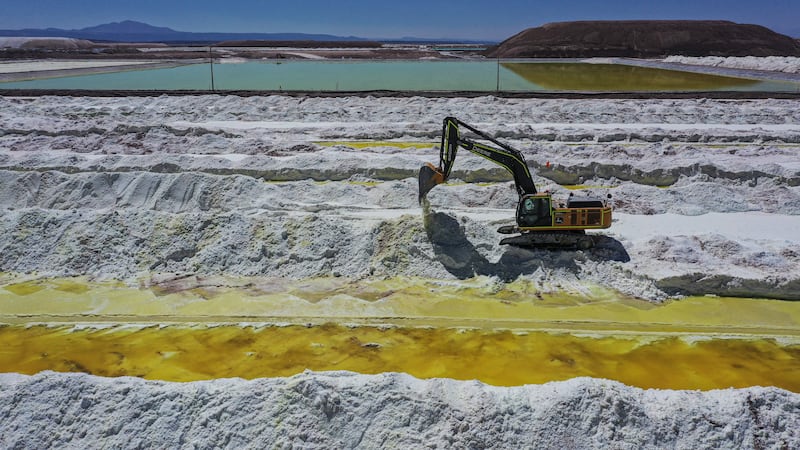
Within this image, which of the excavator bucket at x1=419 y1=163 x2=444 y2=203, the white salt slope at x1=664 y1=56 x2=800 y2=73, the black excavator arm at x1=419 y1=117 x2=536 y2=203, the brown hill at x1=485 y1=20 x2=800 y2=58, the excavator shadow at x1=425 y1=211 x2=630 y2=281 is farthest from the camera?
the brown hill at x1=485 y1=20 x2=800 y2=58

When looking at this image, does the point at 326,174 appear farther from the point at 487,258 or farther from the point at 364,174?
the point at 487,258

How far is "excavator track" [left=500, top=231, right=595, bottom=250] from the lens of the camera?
916 cm

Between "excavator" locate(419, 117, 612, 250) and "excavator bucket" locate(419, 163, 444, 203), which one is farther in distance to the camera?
"excavator bucket" locate(419, 163, 444, 203)

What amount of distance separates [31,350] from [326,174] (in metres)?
7.21

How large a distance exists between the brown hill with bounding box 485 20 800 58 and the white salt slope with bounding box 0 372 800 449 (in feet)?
161

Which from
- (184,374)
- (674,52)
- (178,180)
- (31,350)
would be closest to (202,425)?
(184,374)

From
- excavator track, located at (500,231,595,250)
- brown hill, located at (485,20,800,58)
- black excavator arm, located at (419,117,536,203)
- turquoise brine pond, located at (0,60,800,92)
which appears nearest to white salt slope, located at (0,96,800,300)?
excavator track, located at (500,231,595,250)

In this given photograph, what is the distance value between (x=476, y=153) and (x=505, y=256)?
5.89 feet

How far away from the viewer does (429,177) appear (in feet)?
30.4

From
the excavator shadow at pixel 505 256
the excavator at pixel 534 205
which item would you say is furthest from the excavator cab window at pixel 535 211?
the excavator shadow at pixel 505 256

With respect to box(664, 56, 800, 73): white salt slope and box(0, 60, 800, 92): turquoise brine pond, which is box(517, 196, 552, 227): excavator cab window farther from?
box(664, 56, 800, 73): white salt slope

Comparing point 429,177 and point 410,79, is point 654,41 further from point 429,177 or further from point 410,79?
point 429,177

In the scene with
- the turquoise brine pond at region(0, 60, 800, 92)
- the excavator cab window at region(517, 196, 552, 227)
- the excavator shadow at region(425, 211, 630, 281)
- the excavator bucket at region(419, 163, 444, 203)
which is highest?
the turquoise brine pond at region(0, 60, 800, 92)

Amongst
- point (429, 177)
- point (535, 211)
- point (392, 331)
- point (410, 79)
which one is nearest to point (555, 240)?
point (535, 211)
